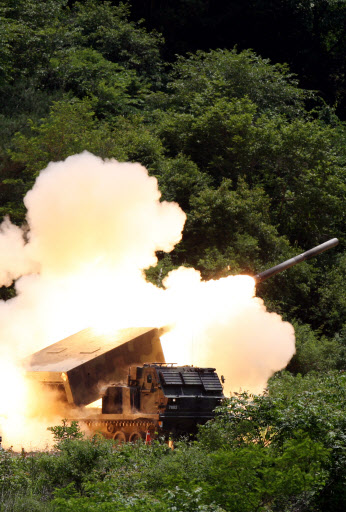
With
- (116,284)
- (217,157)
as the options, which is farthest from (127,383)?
(217,157)

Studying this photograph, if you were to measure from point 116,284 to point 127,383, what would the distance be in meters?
5.31

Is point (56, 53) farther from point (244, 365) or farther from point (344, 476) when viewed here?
Answer: point (344, 476)

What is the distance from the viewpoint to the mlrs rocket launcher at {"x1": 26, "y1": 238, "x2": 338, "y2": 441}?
66.0 ft

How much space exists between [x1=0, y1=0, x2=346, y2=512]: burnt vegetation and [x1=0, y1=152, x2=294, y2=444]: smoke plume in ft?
5.54

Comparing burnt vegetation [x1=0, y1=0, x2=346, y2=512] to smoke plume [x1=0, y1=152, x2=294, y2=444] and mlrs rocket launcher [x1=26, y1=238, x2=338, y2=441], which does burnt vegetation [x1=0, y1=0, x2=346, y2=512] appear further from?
mlrs rocket launcher [x1=26, y1=238, x2=338, y2=441]

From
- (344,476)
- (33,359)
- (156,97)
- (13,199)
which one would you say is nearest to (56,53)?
(156,97)

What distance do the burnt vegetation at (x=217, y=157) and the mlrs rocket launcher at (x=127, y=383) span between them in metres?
2.29

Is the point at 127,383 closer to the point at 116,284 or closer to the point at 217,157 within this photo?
the point at 116,284

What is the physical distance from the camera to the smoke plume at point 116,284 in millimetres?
25359

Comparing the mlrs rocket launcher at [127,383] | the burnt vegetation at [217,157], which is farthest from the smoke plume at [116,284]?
the mlrs rocket launcher at [127,383]

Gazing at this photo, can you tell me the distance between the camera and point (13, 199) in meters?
36.5

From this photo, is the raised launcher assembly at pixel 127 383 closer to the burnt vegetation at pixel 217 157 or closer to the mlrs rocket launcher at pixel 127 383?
the mlrs rocket launcher at pixel 127 383

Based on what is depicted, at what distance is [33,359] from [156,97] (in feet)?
87.7

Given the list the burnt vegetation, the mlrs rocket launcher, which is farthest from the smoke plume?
the mlrs rocket launcher
